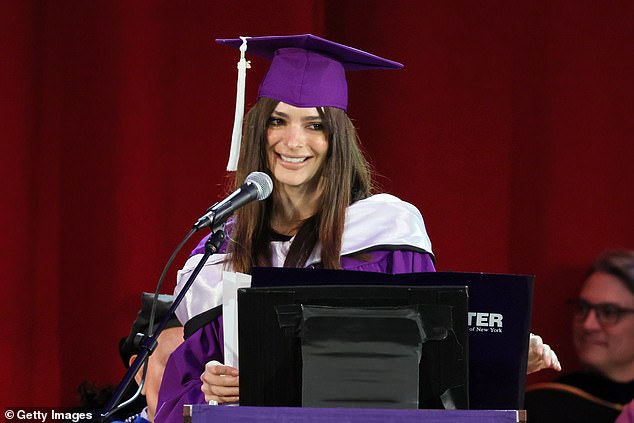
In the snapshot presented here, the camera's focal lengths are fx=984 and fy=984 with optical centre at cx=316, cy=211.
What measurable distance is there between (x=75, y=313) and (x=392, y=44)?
4.87 ft

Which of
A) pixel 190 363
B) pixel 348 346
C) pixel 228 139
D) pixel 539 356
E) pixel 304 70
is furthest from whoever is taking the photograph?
pixel 228 139

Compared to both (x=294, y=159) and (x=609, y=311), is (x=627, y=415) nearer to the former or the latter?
(x=609, y=311)

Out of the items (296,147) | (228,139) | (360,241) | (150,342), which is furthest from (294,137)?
(228,139)

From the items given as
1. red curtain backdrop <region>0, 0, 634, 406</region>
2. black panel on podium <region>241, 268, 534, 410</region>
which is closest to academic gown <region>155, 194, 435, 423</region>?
black panel on podium <region>241, 268, 534, 410</region>

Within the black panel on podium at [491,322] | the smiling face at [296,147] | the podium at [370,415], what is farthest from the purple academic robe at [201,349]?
the podium at [370,415]

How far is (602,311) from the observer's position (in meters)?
3.26

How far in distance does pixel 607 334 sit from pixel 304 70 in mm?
1443

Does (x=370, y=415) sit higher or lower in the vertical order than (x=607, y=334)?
higher

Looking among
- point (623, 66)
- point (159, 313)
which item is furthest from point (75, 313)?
point (623, 66)

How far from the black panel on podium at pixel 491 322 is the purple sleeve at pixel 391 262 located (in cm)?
69

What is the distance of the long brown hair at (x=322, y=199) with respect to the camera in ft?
8.00

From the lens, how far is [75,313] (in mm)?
3529

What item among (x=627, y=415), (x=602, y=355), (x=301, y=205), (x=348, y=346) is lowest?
(x=627, y=415)

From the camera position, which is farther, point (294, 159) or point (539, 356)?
point (294, 159)
